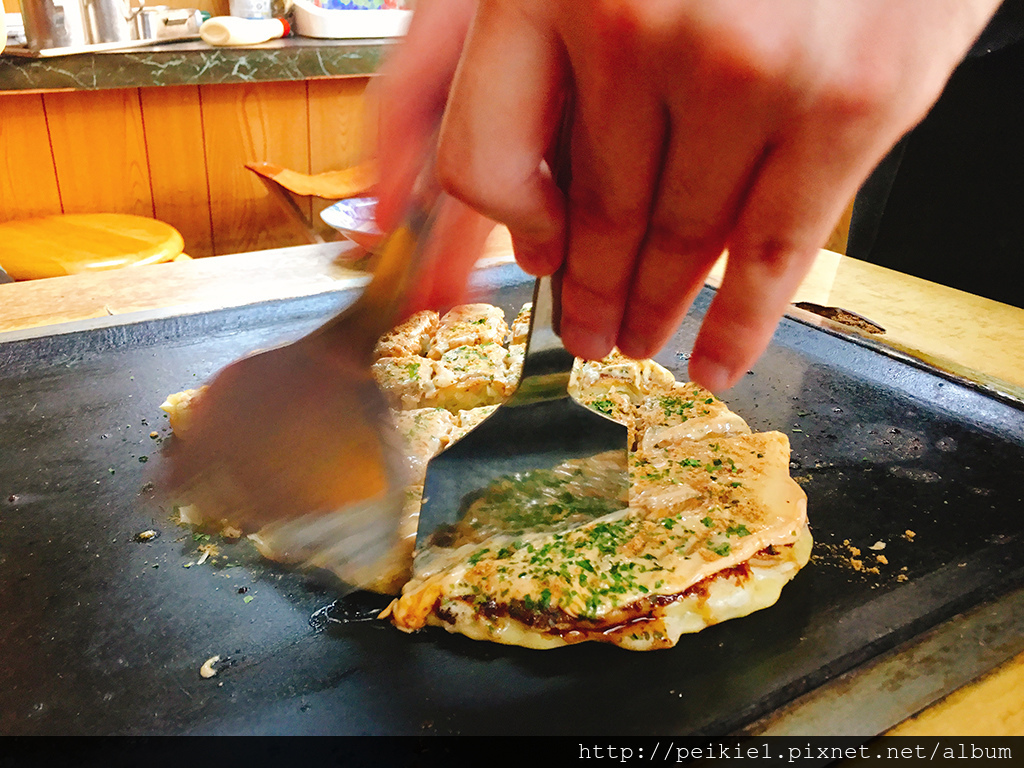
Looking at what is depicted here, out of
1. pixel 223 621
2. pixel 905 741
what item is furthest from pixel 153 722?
pixel 905 741

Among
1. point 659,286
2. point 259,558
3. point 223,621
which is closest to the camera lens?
point 659,286

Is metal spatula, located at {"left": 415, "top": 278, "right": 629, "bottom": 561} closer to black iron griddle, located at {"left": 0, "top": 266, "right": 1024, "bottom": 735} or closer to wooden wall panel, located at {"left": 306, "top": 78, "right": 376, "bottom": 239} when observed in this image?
black iron griddle, located at {"left": 0, "top": 266, "right": 1024, "bottom": 735}

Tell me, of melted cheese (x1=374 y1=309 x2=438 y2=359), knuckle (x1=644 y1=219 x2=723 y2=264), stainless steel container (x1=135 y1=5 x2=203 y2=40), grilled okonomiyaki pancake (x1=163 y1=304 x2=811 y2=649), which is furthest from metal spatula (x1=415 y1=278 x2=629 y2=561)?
stainless steel container (x1=135 y1=5 x2=203 y2=40)

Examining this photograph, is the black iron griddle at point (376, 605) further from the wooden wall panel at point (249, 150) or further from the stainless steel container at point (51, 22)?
the wooden wall panel at point (249, 150)

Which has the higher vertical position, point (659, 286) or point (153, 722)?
point (659, 286)

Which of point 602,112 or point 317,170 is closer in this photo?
point 602,112

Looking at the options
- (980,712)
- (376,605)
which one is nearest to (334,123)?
(376,605)

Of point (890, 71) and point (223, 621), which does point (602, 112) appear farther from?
point (223, 621)
